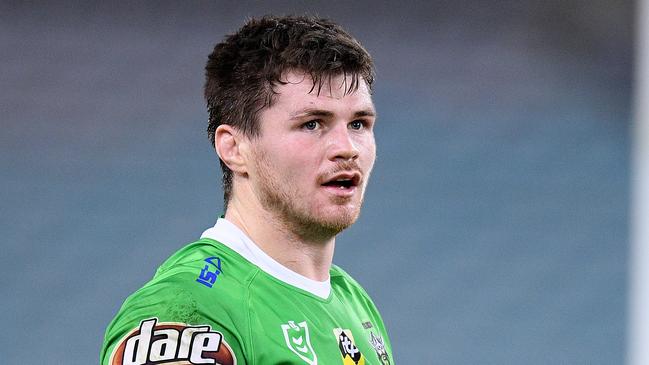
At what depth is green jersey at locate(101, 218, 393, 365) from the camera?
182cm

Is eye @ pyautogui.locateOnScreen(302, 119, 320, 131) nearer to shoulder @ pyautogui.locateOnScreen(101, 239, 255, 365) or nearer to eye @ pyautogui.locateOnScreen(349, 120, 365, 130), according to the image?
eye @ pyautogui.locateOnScreen(349, 120, 365, 130)

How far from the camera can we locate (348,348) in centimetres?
218

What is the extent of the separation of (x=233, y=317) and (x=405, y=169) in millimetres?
4146

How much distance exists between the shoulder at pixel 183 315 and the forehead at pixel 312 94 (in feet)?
1.22

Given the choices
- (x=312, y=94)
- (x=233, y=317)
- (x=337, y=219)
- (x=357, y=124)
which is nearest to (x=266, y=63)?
(x=312, y=94)

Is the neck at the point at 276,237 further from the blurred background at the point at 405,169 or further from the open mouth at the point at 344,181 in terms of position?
the blurred background at the point at 405,169

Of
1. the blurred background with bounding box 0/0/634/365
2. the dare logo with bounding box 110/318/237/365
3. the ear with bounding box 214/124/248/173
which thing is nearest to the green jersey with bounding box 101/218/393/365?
the dare logo with bounding box 110/318/237/365

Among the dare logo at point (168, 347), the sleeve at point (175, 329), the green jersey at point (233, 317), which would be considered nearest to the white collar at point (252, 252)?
the green jersey at point (233, 317)

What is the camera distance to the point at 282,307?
6.82 ft

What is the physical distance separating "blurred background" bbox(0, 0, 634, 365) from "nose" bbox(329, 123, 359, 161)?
12.0 feet

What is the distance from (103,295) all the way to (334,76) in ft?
12.5

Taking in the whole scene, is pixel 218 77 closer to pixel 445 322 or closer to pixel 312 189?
pixel 312 189

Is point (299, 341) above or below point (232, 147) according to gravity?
below

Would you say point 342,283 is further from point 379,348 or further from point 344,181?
point 344,181
